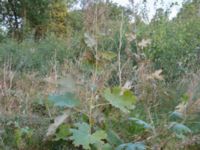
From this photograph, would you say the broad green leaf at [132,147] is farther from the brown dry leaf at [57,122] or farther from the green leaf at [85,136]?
the brown dry leaf at [57,122]

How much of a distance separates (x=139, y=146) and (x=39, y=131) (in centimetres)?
98

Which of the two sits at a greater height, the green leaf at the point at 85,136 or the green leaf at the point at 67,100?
the green leaf at the point at 67,100

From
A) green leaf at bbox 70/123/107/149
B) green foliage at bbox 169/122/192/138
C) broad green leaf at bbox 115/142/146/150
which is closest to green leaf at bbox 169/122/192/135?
green foliage at bbox 169/122/192/138

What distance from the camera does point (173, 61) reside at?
5949 millimetres

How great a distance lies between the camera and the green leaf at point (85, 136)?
230cm

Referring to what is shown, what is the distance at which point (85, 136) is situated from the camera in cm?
235

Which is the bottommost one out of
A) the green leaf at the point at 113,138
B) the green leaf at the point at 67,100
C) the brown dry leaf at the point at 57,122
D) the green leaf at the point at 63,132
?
the green leaf at the point at 113,138

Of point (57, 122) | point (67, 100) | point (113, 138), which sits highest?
point (67, 100)

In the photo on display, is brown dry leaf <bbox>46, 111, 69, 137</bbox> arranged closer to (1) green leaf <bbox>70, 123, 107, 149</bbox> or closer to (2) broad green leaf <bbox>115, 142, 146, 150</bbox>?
(1) green leaf <bbox>70, 123, 107, 149</bbox>

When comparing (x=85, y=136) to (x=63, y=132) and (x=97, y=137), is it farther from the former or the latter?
(x=63, y=132)

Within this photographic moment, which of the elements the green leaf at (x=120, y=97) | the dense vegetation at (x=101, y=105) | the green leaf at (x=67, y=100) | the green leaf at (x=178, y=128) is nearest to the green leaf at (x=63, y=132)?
the dense vegetation at (x=101, y=105)

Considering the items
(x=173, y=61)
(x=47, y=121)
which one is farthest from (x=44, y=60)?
(x=47, y=121)

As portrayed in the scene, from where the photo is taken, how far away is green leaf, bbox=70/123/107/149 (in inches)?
90.7

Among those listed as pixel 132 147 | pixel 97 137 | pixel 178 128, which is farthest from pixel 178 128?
pixel 97 137
